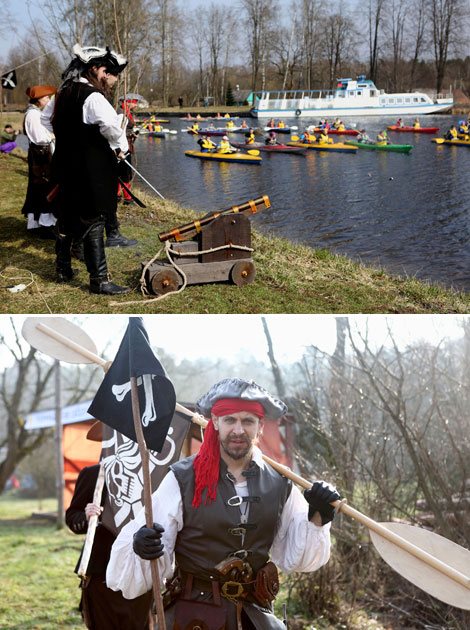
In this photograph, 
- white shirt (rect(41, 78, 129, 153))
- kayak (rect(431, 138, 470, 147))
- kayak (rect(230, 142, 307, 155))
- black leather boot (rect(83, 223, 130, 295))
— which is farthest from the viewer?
kayak (rect(431, 138, 470, 147))

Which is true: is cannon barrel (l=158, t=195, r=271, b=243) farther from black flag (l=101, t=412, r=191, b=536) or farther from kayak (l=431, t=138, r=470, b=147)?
kayak (l=431, t=138, r=470, b=147)

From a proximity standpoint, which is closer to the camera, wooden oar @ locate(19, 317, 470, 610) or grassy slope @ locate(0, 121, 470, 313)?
wooden oar @ locate(19, 317, 470, 610)

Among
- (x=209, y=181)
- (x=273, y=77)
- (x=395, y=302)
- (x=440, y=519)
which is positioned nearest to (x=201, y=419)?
(x=440, y=519)

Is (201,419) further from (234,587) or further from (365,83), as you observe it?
(365,83)

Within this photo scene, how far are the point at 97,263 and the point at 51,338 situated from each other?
6.07ft

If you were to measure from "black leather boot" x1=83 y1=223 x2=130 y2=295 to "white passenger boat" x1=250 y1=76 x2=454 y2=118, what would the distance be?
31.6 m

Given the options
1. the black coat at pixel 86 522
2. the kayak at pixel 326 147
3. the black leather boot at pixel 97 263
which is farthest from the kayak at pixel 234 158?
the black coat at pixel 86 522

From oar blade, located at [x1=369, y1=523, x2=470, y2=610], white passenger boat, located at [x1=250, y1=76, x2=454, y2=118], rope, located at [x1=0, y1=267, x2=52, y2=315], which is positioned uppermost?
white passenger boat, located at [x1=250, y1=76, x2=454, y2=118]

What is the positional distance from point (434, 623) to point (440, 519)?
82 centimetres

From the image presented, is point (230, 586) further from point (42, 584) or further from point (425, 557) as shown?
point (42, 584)

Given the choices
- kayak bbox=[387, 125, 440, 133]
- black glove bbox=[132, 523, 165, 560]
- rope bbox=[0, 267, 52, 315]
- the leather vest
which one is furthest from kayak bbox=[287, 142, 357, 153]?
black glove bbox=[132, 523, 165, 560]

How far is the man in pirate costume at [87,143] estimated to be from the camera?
3982 millimetres

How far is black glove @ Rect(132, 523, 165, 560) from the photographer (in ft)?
7.40

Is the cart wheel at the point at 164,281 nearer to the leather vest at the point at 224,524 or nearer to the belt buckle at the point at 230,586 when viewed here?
the leather vest at the point at 224,524
